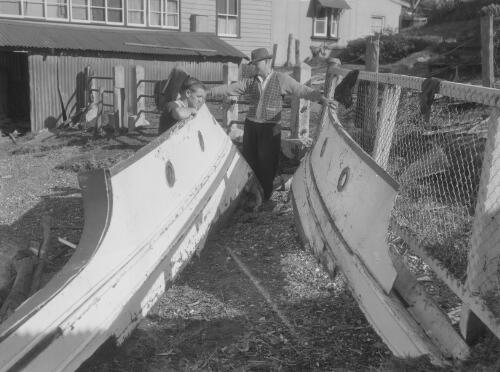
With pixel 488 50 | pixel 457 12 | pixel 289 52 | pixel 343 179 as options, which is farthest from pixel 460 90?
pixel 457 12

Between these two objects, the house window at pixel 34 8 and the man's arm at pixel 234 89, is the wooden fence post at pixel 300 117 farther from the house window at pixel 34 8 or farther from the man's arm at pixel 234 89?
the house window at pixel 34 8

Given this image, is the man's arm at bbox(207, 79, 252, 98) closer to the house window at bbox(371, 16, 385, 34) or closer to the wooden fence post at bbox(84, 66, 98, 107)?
the wooden fence post at bbox(84, 66, 98, 107)

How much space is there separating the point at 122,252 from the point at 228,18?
20877 millimetres

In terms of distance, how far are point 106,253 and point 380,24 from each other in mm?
29388

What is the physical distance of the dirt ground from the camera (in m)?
3.70

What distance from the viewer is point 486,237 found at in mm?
2973

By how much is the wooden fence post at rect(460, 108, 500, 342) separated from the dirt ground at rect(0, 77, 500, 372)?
227 millimetres

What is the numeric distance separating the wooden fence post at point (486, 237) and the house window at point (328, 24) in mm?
26184

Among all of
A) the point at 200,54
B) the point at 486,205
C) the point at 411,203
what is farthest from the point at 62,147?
the point at 486,205

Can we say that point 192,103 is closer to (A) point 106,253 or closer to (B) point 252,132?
(B) point 252,132

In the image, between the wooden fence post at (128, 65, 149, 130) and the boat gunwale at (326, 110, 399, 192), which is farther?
the wooden fence post at (128, 65, 149, 130)

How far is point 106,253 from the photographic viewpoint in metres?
3.81

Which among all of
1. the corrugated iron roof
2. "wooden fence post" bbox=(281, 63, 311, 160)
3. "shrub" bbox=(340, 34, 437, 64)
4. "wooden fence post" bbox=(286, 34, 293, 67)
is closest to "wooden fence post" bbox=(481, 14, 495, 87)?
"wooden fence post" bbox=(281, 63, 311, 160)

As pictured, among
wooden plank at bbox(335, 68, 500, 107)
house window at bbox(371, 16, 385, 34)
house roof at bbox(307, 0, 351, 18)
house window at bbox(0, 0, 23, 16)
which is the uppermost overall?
house roof at bbox(307, 0, 351, 18)
